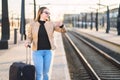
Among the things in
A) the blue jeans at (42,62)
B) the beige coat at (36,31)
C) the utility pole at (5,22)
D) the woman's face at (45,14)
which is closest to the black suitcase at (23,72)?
the blue jeans at (42,62)

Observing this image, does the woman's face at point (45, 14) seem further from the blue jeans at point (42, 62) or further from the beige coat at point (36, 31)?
the blue jeans at point (42, 62)

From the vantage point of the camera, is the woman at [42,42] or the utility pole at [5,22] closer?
the woman at [42,42]

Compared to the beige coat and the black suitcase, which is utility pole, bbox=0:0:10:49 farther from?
the black suitcase

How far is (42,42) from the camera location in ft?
32.5

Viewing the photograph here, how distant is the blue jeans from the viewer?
9820 mm

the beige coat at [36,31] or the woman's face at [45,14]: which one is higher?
the woman's face at [45,14]

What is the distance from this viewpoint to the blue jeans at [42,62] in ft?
32.2

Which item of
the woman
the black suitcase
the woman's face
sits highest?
the woman's face

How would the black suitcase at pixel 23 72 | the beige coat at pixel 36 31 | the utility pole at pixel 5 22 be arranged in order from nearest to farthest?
1. the black suitcase at pixel 23 72
2. the beige coat at pixel 36 31
3. the utility pole at pixel 5 22

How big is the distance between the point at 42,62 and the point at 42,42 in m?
0.43

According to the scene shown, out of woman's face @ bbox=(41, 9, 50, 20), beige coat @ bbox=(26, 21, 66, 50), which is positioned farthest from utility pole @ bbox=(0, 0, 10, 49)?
woman's face @ bbox=(41, 9, 50, 20)

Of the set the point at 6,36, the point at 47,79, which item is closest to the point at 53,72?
the point at 47,79

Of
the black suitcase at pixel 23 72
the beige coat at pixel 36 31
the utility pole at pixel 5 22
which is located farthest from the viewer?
the utility pole at pixel 5 22

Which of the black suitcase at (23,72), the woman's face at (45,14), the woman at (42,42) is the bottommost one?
the black suitcase at (23,72)
